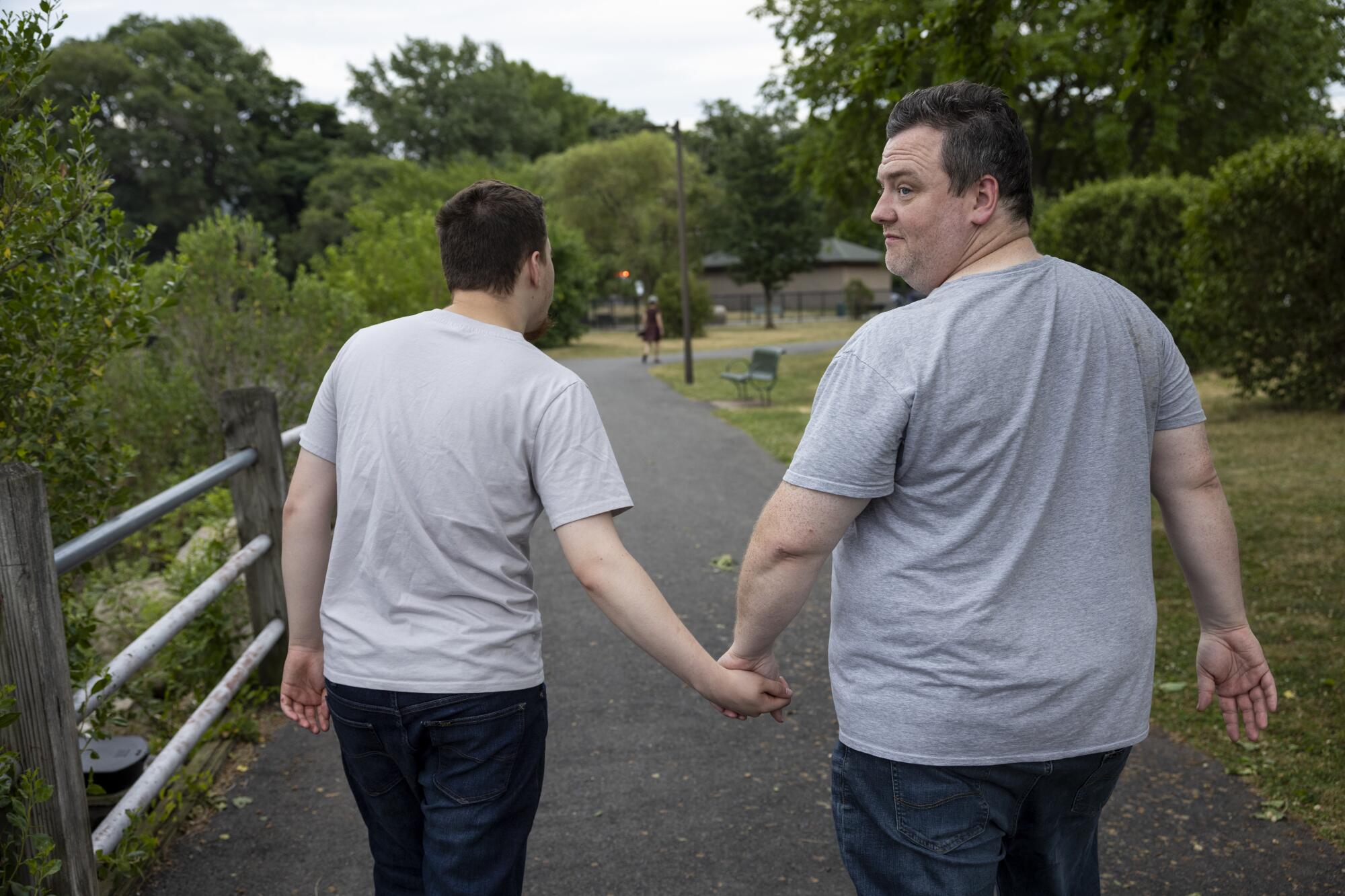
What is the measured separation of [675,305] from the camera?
47344 mm

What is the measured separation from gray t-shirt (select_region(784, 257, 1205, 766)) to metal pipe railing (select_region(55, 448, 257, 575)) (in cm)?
212

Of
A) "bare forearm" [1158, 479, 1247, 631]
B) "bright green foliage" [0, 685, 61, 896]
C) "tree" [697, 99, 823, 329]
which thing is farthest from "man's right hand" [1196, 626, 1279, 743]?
"tree" [697, 99, 823, 329]

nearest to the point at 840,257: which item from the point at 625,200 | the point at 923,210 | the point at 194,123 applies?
the point at 625,200

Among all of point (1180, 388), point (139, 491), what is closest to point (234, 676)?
point (1180, 388)

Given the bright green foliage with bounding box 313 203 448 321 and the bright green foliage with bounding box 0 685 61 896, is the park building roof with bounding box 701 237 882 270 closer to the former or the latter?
the bright green foliage with bounding box 313 203 448 321

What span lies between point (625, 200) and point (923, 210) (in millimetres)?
56073

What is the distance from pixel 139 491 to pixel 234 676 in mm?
7338

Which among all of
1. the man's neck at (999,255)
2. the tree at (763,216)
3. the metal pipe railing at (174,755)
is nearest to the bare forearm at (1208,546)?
the man's neck at (999,255)

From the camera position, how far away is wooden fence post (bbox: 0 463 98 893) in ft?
8.93

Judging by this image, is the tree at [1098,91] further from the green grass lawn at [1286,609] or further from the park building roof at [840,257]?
the park building roof at [840,257]

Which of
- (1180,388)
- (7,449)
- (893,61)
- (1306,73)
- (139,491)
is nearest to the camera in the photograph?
(1180,388)

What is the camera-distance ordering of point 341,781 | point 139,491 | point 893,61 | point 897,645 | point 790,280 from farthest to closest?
point 790,280 < point 139,491 < point 893,61 < point 341,781 < point 897,645

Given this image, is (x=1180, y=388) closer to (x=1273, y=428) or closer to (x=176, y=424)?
(x=176, y=424)

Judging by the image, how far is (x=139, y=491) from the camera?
11148mm
